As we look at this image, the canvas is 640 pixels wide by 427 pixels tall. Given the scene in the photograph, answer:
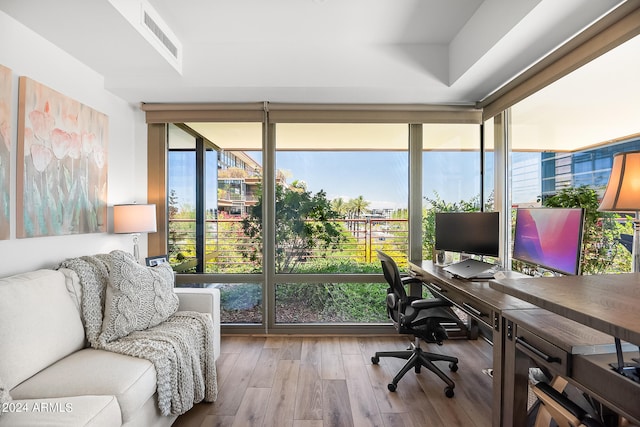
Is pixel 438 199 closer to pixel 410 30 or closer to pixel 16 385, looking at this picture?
pixel 410 30

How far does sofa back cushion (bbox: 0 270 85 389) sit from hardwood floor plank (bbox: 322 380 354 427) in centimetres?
153

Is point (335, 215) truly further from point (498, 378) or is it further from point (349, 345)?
point (498, 378)

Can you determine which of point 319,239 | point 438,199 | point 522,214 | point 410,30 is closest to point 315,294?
point 319,239

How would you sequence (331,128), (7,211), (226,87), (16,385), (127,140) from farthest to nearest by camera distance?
(331,128), (127,140), (226,87), (7,211), (16,385)

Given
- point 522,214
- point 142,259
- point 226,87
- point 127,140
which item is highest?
point 226,87

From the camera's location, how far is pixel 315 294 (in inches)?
135

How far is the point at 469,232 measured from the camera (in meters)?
2.71

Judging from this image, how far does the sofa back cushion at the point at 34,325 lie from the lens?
1503 mm

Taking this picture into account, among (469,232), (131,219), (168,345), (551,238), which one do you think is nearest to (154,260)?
(131,219)

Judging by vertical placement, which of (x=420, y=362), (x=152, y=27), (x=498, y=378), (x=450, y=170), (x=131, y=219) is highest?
(x=152, y=27)

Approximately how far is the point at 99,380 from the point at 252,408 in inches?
37.7

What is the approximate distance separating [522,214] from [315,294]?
6.69 ft

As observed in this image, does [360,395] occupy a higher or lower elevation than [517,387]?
lower

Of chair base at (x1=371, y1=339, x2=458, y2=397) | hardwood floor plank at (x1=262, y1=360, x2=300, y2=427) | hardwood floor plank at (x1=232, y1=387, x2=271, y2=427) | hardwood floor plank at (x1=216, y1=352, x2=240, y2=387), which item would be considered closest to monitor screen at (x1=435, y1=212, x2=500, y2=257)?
chair base at (x1=371, y1=339, x2=458, y2=397)
